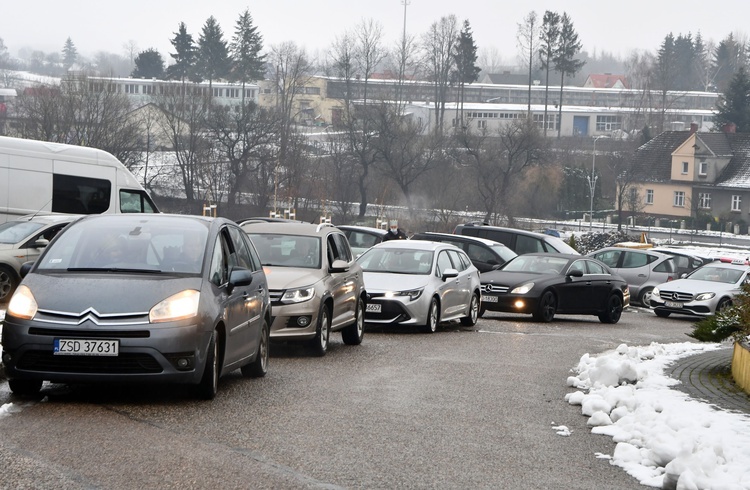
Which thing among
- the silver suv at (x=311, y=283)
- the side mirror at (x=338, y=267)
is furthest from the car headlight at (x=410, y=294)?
the side mirror at (x=338, y=267)

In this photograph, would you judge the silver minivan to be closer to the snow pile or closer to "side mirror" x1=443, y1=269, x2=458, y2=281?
"side mirror" x1=443, y1=269, x2=458, y2=281

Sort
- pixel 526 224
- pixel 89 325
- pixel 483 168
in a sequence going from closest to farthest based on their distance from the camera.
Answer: pixel 89 325 < pixel 526 224 < pixel 483 168

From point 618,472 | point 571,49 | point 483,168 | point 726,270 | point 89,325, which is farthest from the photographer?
point 571,49

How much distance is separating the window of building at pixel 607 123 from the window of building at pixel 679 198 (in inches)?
2231

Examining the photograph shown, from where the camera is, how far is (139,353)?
30.8 feet

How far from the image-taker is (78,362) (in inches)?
369

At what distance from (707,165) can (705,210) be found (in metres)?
4.88

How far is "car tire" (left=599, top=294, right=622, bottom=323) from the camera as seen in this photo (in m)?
26.2

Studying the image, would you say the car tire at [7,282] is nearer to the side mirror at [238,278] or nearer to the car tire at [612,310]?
the side mirror at [238,278]

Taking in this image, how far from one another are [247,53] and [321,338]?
124825 mm

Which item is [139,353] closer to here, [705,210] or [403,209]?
[403,209]

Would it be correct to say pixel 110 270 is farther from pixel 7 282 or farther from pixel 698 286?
pixel 698 286

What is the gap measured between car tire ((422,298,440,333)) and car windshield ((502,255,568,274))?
5763 millimetres

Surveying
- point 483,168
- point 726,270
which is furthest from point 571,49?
point 726,270
